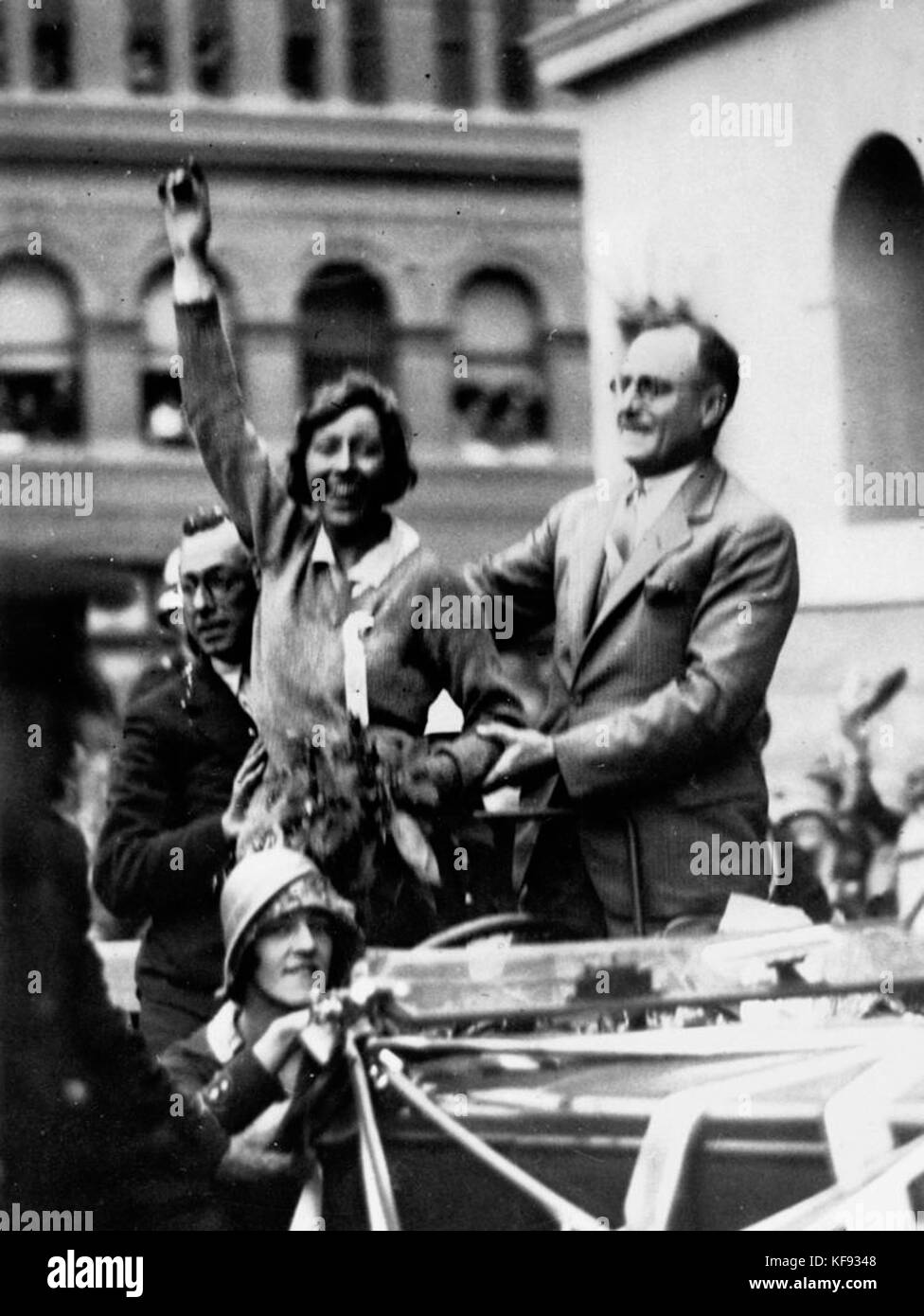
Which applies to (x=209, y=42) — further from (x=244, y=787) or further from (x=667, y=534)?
(x=244, y=787)

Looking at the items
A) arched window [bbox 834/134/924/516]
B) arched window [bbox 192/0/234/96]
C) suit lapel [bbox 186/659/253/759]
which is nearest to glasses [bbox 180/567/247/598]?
suit lapel [bbox 186/659/253/759]

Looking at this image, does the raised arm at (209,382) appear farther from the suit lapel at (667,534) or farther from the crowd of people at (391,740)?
the suit lapel at (667,534)

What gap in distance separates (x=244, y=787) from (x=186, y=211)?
3.85ft

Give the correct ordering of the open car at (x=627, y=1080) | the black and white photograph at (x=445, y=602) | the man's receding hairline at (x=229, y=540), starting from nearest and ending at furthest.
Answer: the open car at (x=627, y=1080) → the black and white photograph at (x=445, y=602) → the man's receding hairline at (x=229, y=540)

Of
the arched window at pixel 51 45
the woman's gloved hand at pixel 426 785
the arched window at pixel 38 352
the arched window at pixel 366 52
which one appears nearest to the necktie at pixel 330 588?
the woman's gloved hand at pixel 426 785

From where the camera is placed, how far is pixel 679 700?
14.6 feet

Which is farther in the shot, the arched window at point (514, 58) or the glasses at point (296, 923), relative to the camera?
the arched window at point (514, 58)

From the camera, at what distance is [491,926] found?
175 inches

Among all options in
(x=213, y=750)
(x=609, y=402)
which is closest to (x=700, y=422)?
(x=609, y=402)

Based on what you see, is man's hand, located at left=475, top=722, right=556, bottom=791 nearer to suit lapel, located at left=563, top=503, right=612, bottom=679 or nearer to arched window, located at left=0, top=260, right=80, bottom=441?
suit lapel, located at left=563, top=503, right=612, bottom=679

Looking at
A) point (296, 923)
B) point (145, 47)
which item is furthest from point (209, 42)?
point (296, 923)

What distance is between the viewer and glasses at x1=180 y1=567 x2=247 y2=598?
14.9ft

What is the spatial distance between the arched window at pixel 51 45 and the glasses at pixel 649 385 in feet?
4.26

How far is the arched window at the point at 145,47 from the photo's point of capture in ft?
15.0
